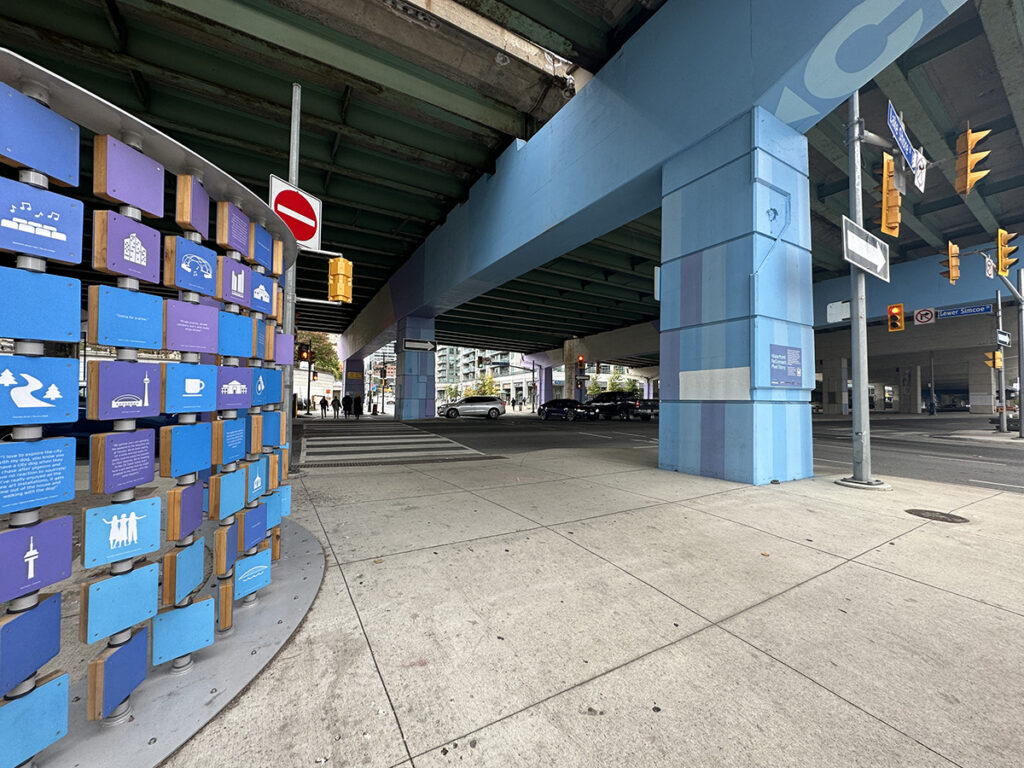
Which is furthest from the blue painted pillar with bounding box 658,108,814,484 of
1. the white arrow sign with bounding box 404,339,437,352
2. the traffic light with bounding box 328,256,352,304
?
the white arrow sign with bounding box 404,339,437,352

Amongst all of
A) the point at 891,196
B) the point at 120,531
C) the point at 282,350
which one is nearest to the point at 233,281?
the point at 282,350

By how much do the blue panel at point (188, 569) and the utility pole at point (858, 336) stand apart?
844 cm

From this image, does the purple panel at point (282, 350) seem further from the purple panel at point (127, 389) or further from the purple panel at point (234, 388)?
the purple panel at point (127, 389)

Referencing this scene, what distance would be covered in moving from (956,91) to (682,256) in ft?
35.1

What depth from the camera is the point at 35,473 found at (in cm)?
154

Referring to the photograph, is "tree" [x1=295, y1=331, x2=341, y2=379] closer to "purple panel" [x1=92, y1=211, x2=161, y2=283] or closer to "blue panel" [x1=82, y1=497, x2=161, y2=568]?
"purple panel" [x1=92, y1=211, x2=161, y2=283]

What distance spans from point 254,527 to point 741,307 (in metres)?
7.16

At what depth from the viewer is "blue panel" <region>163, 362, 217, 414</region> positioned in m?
2.07

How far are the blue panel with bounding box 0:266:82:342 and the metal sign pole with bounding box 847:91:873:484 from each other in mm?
8770

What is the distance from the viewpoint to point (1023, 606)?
2.82 m

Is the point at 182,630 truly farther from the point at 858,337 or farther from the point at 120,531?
the point at 858,337

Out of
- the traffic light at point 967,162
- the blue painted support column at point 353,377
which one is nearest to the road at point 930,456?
the traffic light at point 967,162

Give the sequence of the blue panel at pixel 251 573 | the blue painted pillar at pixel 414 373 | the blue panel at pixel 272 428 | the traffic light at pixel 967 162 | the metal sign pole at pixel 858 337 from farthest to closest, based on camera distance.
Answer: the blue painted pillar at pixel 414 373, the traffic light at pixel 967 162, the metal sign pole at pixel 858 337, the blue panel at pixel 272 428, the blue panel at pixel 251 573

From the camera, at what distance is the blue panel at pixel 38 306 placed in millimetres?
1482
